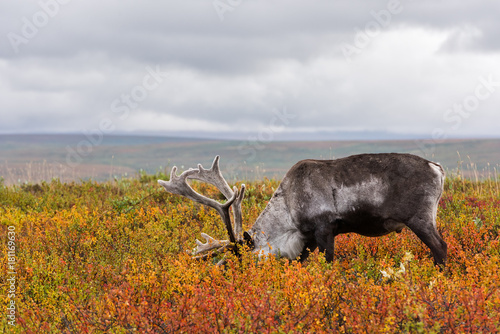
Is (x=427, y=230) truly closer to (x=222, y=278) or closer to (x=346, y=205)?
(x=346, y=205)

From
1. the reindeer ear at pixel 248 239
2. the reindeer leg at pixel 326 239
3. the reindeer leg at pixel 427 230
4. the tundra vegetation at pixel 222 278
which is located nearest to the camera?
the tundra vegetation at pixel 222 278

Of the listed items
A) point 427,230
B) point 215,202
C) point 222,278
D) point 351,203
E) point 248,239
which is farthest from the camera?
point 215,202

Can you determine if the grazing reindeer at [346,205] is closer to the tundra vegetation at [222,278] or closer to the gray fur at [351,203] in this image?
the gray fur at [351,203]

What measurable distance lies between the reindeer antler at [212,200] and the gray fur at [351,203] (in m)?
0.34

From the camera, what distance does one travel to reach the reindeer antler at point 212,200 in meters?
6.75

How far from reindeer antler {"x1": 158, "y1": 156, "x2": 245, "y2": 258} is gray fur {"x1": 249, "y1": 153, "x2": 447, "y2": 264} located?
1.13 feet

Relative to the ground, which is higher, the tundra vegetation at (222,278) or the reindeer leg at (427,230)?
the reindeer leg at (427,230)

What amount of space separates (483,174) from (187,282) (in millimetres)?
10581

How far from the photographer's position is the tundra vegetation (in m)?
4.05

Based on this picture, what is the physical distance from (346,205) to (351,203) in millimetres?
66

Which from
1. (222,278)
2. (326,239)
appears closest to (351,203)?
(326,239)

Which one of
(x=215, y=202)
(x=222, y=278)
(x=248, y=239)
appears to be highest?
(x=215, y=202)

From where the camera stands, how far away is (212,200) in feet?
23.2

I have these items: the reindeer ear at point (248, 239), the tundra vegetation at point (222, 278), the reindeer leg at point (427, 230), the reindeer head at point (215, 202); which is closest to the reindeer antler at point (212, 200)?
the reindeer head at point (215, 202)
